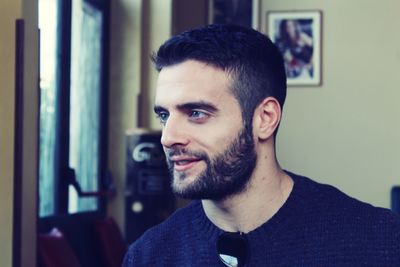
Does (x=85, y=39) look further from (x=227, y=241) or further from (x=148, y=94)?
(x=227, y=241)

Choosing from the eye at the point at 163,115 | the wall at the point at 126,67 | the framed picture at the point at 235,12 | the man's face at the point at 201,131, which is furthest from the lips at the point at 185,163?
the framed picture at the point at 235,12

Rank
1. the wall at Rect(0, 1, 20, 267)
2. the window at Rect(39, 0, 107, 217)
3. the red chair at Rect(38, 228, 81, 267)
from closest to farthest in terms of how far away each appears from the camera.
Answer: the wall at Rect(0, 1, 20, 267), the red chair at Rect(38, 228, 81, 267), the window at Rect(39, 0, 107, 217)

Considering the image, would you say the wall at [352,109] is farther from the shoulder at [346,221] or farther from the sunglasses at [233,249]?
the sunglasses at [233,249]

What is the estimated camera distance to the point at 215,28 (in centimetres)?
178

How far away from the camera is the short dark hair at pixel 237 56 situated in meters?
1.72

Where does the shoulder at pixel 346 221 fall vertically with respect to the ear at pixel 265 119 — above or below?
below

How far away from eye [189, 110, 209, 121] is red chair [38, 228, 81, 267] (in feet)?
6.50

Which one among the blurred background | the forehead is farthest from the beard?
the blurred background

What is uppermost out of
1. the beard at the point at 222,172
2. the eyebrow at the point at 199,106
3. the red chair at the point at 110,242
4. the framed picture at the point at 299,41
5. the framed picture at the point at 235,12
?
the framed picture at the point at 235,12

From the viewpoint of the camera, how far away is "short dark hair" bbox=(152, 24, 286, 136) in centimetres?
172

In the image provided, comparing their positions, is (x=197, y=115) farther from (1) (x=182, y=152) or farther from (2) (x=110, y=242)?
(2) (x=110, y=242)

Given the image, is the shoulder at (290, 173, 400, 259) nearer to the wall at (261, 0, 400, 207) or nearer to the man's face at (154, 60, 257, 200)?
the man's face at (154, 60, 257, 200)

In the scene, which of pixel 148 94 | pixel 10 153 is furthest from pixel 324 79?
pixel 10 153

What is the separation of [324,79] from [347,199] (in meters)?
3.80
